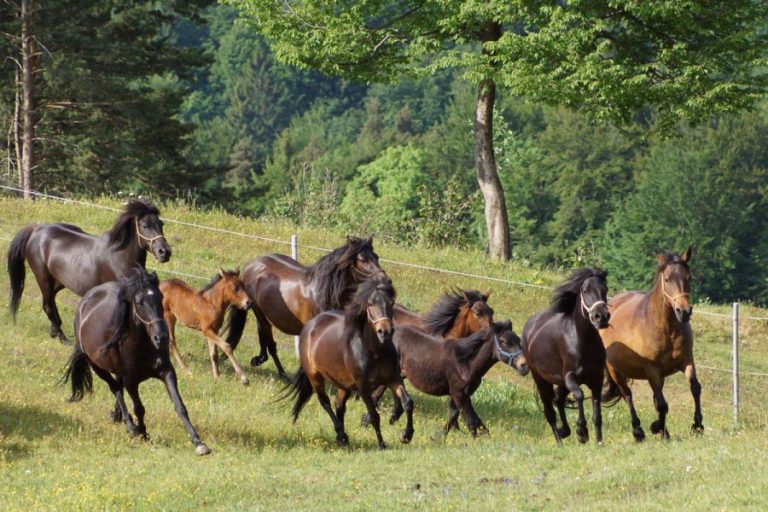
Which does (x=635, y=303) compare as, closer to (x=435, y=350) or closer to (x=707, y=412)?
(x=435, y=350)

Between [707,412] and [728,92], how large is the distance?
9.54 m

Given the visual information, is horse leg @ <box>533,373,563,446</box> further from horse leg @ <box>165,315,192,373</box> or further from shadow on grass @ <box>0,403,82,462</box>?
shadow on grass @ <box>0,403,82,462</box>

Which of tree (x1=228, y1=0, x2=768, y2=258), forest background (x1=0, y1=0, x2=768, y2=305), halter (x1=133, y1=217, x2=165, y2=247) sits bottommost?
forest background (x1=0, y1=0, x2=768, y2=305)

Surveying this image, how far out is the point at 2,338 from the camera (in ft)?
61.2

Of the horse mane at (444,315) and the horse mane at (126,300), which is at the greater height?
the horse mane at (126,300)

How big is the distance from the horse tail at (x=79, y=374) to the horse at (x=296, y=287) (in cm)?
336

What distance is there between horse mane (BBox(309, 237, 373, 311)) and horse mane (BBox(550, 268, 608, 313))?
2862mm

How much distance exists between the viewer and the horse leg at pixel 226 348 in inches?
705

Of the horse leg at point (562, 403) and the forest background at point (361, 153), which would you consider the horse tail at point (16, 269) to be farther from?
the forest background at point (361, 153)

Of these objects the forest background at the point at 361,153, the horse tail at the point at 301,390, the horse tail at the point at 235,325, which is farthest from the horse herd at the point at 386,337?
the forest background at the point at 361,153

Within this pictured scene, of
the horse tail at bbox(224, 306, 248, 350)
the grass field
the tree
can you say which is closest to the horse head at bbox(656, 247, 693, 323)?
the grass field

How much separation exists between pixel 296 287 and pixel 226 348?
4.51 ft

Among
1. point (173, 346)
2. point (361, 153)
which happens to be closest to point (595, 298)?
point (173, 346)

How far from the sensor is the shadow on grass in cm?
1389
